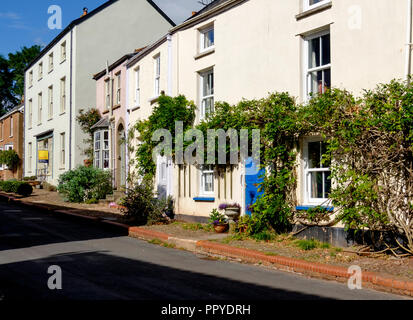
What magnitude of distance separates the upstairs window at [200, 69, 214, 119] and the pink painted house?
22.1ft

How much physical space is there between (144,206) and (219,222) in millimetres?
3028

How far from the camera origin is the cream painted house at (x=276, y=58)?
32.0ft

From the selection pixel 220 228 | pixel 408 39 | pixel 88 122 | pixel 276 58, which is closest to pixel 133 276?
pixel 220 228

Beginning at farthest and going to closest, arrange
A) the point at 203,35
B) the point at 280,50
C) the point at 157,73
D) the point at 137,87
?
the point at 137,87 < the point at 157,73 < the point at 203,35 < the point at 280,50

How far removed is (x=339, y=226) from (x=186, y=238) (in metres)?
3.87

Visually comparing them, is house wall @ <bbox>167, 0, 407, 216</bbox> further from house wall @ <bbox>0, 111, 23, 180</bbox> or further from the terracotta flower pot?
house wall @ <bbox>0, 111, 23, 180</bbox>

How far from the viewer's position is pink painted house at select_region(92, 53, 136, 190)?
2202 cm

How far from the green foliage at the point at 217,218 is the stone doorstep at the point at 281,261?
4.50 ft

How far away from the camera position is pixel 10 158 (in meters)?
37.4

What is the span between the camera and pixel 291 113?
11094 millimetres

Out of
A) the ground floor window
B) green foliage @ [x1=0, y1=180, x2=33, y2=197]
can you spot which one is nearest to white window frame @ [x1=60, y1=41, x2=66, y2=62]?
the ground floor window

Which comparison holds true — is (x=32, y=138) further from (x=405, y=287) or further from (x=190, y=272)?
(x=405, y=287)

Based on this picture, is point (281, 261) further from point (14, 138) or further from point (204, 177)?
point (14, 138)
